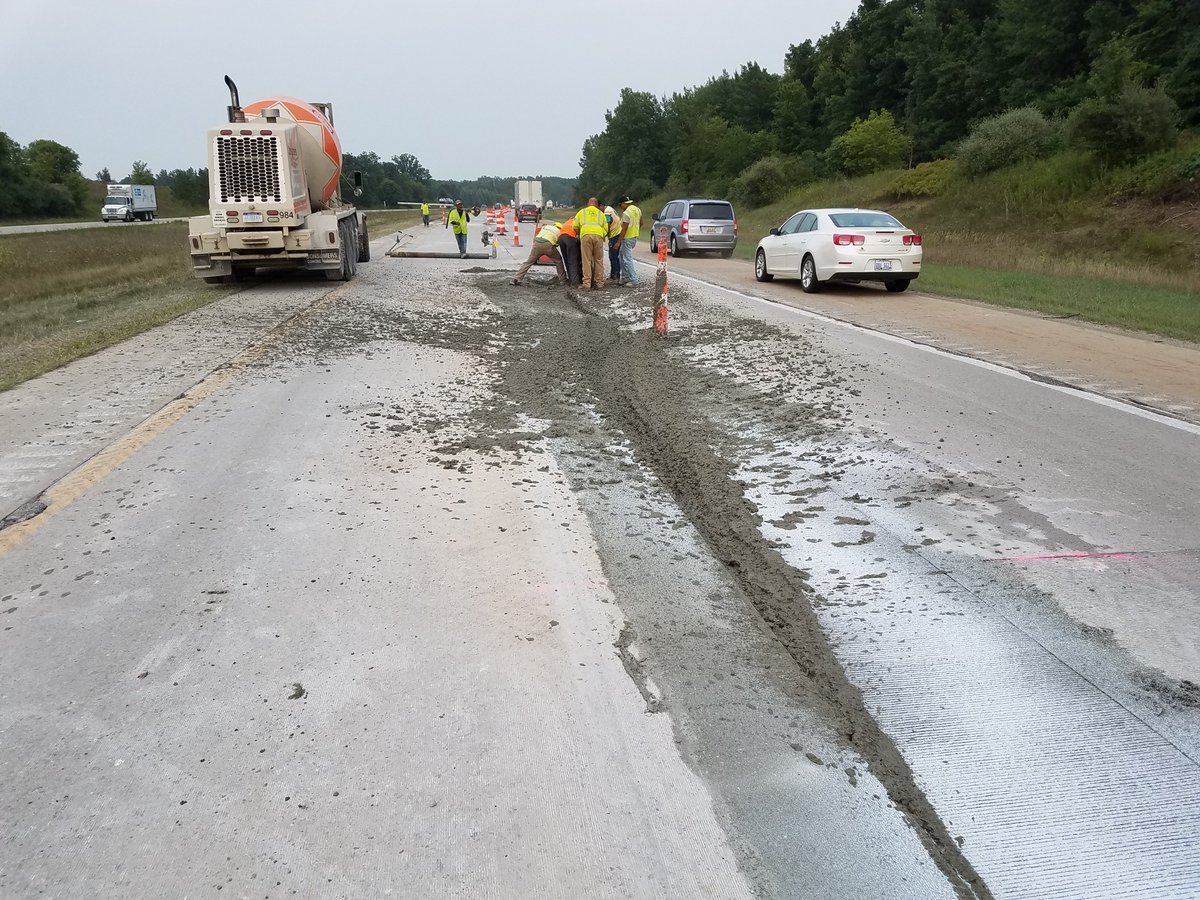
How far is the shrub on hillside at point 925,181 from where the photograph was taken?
35.6 m

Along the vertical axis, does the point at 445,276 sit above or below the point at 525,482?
above

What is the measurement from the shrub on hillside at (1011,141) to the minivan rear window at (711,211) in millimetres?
12033

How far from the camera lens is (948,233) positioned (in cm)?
2983

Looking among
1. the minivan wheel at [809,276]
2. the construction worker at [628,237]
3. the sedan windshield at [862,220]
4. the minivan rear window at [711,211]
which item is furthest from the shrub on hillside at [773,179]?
the sedan windshield at [862,220]

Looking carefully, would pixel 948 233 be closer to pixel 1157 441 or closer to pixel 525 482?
pixel 1157 441

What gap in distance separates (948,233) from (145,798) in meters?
31.3

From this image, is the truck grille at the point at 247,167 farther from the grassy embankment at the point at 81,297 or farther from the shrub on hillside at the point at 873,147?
Answer: the shrub on hillside at the point at 873,147

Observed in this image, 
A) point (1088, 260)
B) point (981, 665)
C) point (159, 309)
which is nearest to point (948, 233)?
point (1088, 260)

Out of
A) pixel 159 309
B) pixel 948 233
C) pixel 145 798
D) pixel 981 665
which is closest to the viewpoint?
pixel 145 798

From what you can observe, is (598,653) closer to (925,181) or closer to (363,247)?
(363,247)

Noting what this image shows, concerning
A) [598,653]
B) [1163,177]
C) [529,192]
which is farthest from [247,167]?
[529,192]

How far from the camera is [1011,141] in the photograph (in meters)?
32.7

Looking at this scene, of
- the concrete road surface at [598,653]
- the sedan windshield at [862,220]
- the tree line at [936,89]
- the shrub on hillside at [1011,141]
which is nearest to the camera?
the concrete road surface at [598,653]

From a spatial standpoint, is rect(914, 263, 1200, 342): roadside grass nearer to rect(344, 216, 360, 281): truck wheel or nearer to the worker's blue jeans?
the worker's blue jeans
